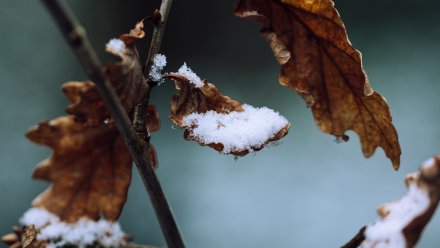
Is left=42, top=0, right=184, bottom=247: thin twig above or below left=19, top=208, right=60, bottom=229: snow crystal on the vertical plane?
below

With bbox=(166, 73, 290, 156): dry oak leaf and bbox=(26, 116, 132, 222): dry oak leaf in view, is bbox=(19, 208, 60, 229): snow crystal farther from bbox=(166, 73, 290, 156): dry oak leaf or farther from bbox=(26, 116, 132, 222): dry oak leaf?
bbox=(166, 73, 290, 156): dry oak leaf

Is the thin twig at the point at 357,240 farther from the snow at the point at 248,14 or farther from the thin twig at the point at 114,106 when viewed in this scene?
the snow at the point at 248,14

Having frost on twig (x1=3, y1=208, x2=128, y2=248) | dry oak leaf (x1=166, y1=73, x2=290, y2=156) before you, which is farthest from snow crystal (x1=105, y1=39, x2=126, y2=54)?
frost on twig (x1=3, y1=208, x2=128, y2=248)

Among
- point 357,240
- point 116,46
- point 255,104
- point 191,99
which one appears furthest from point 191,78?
point 255,104

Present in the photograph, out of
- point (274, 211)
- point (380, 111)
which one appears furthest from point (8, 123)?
point (380, 111)

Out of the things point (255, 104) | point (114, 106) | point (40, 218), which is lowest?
point (114, 106)

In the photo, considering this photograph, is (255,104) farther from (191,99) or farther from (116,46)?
(116,46)

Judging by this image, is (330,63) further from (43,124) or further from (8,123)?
(8,123)
